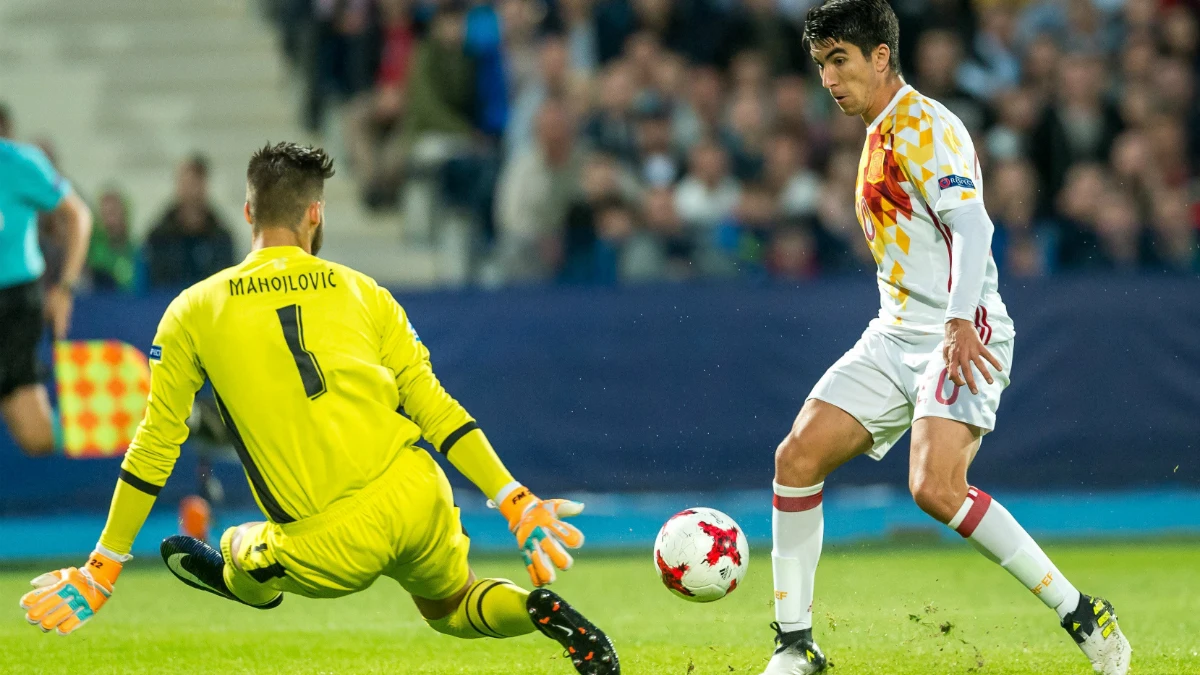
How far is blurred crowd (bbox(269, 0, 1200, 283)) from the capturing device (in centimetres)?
1084

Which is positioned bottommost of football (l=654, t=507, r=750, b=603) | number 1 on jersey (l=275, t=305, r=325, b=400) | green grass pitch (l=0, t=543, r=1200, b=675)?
green grass pitch (l=0, t=543, r=1200, b=675)

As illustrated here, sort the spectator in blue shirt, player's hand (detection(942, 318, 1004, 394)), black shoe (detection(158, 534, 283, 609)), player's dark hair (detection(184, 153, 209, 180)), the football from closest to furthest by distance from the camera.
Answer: black shoe (detection(158, 534, 283, 609)) < player's hand (detection(942, 318, 1004, 394)) < the football < the spectator in blue shirt < player's dark hair (detection(184, 153, 209, 180))

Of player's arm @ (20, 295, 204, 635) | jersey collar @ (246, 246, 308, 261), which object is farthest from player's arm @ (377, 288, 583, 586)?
player's arm @ (20, 295, 204, 635)

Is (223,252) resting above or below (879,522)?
above

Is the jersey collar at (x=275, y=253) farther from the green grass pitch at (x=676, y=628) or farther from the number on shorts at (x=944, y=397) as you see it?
the number on shorts at (x=944, y=397)

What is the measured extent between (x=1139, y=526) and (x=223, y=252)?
20.6 ft

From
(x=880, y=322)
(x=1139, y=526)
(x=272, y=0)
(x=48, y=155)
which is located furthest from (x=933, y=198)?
(x=272, y=0)

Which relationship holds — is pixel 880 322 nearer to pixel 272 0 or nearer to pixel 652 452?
pixel 652 452

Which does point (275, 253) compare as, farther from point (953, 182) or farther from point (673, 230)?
point (673, 230)

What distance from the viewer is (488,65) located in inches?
498

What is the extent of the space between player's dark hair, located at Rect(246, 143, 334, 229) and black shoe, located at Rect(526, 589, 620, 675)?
129 centimetres

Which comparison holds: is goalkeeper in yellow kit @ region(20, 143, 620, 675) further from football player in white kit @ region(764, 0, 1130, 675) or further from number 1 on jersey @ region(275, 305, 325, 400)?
football player in white kit @ region(764, 0, 1130, 675)

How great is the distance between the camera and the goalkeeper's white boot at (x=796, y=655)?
5012 millimetres

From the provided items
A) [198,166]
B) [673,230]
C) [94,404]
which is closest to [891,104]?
[673,230]
